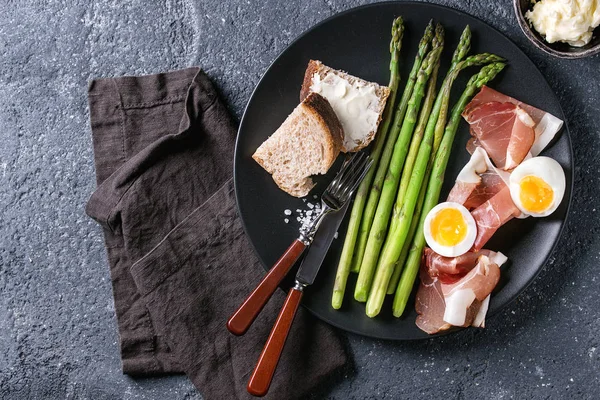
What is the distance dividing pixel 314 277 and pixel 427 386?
0.78 meters

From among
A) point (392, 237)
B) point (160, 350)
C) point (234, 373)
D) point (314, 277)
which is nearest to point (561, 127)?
point (392, 237)

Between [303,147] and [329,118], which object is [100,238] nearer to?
[303,147]

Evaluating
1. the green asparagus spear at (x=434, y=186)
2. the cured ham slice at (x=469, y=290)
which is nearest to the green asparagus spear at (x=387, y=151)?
the green asparagus spear at (x=434, y=186)

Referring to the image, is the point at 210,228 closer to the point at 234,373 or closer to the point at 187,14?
the point at 234,373

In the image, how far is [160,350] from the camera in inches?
129

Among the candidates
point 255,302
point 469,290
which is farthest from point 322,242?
point 469,290

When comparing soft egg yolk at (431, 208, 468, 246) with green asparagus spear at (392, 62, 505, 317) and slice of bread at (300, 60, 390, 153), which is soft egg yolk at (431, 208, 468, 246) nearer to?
green asparagus spear at (392, 62, 505, 317)

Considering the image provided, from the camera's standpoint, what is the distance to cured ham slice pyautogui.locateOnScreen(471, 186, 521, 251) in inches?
118

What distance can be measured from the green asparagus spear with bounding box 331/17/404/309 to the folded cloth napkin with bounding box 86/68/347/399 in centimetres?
25

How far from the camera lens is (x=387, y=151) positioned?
3.13 meters

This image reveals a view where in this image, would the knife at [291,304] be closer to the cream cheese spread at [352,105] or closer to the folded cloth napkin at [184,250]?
the folded cloth napkin at [184,250]

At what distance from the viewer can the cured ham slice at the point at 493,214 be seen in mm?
3010

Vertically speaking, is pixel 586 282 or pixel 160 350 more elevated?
pixel 586 282

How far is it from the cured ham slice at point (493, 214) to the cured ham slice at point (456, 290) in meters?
0.09
